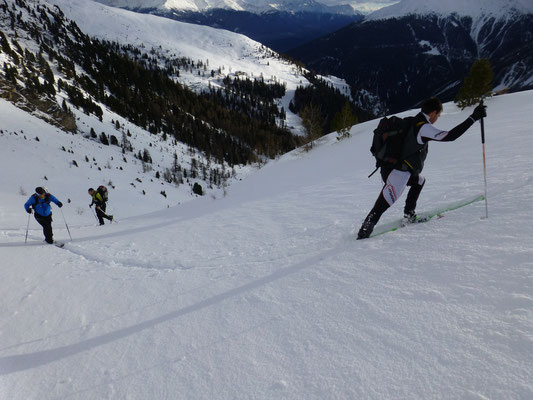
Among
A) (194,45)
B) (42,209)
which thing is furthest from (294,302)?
(194,45)

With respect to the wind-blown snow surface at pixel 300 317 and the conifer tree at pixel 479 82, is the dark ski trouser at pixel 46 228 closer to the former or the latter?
the wind-blown snow surface at pixel 300 317

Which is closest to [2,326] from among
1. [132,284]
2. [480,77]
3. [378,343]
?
[132,284]

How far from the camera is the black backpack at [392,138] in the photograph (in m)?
4.14

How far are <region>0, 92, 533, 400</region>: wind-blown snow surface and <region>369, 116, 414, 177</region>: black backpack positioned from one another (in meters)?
1.24

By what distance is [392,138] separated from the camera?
4.17 metres

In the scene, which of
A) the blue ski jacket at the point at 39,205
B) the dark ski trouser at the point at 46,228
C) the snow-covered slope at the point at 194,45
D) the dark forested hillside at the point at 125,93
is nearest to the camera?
the dark ski trouser at the point at 46,228

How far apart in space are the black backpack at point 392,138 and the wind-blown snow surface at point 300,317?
1.24 m

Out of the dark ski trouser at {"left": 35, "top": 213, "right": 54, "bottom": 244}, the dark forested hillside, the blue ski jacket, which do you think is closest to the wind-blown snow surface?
the dark ski trouser at {"left": 35, "top": 213, "right": 54, "bottom": 244}

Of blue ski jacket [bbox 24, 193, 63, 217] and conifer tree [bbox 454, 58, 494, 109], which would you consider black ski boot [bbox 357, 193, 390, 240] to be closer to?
blue ski jacket [bbox 24, 193, 63, 217]

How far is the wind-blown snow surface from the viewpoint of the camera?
6.76 ft

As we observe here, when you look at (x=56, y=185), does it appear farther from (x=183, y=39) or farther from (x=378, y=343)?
(x=183, y=39)

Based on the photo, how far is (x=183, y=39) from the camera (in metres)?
181

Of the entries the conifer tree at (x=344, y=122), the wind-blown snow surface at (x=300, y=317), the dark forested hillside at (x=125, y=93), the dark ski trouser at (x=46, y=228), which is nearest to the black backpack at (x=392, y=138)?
the wind-blown snow surface at (x=300, y=317)

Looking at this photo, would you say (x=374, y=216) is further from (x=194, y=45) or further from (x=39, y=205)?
(x=194, y=45)
